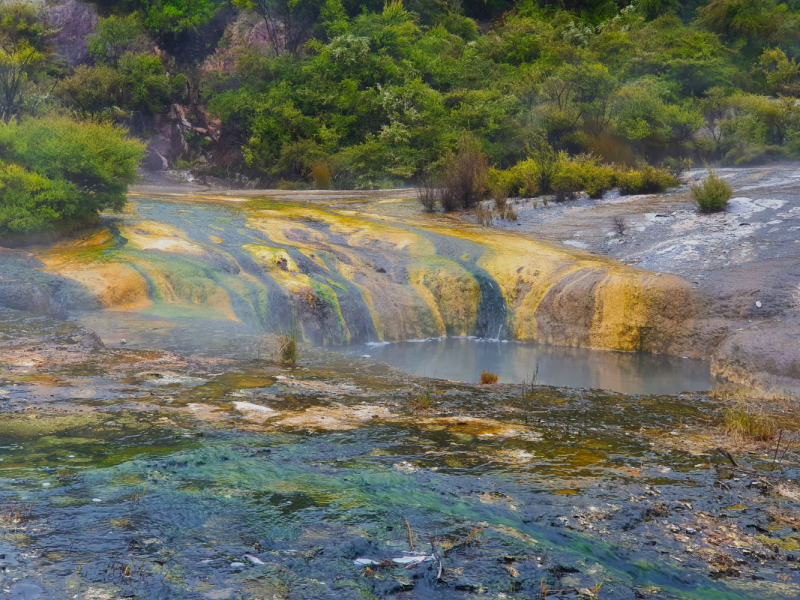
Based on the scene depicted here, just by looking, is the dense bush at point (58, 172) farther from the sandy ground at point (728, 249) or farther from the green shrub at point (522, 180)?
the green shrub at point (522, 180)

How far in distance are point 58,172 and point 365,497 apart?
9733 millimetres

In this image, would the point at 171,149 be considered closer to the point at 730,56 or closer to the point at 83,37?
the point at 83,37

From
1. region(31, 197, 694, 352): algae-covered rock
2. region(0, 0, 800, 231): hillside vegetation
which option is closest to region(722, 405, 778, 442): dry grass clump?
region(31, 197, 694, 352): algae-covered rock

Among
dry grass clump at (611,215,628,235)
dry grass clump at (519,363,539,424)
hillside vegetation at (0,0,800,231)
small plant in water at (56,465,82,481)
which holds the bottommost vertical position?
dry grass clump at (519,363,539,424)

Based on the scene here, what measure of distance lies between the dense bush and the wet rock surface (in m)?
5.70

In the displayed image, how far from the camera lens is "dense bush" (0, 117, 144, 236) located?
10.7 m

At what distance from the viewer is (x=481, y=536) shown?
3260 mm

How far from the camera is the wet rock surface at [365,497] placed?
2.85 metres

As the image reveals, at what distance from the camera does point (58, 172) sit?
37.3 ft

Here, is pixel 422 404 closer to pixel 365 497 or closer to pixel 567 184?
pixel 365 497

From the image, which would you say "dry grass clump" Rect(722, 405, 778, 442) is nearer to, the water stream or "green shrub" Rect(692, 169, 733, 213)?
the water stream

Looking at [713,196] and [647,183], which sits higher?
[647,183]

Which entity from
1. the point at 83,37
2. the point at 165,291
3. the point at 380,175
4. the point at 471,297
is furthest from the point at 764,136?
the point at 83,37

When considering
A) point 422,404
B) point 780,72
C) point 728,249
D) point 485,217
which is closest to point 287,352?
point 422,404
